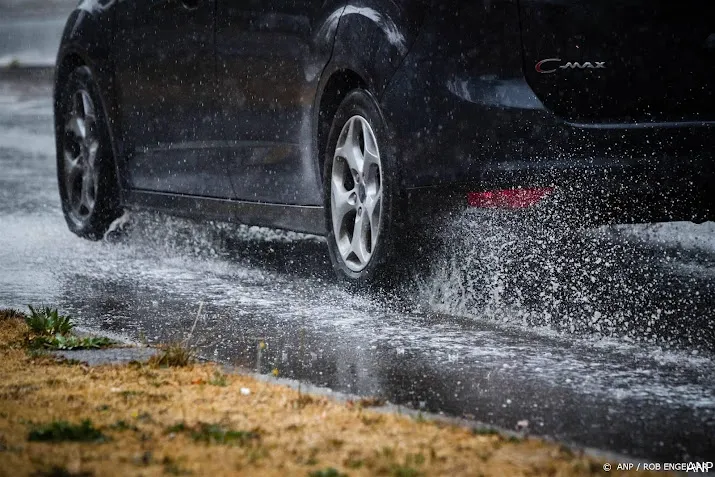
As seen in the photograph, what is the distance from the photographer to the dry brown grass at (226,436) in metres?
3.60

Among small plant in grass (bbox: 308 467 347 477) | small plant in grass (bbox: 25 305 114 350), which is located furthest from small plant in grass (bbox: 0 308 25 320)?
small plant in grass (bbox: 308 467 347 477)

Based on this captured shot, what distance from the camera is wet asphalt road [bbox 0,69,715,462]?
4.45 metres

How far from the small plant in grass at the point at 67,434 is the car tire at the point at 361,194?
230 centimetres

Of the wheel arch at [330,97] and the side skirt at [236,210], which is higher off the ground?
the wheel arch at [330,97]

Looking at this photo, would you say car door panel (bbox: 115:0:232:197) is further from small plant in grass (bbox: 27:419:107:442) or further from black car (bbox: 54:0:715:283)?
small plant in grass (bbox: 27:419:107:442)

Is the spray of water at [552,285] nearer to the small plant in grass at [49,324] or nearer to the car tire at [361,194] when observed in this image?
the car tire at [361,194]

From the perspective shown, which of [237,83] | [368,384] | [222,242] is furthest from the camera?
[222,242]

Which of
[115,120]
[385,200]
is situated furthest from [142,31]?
[385,200]

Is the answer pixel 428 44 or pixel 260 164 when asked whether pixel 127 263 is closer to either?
pixel 260 164

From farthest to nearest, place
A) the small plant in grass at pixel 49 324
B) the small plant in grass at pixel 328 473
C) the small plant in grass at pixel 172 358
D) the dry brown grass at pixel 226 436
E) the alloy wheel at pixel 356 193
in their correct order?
the alloy wheel at pixel 356 193 < the small plant in grass at pixel 49 324 < the small plant in grass at pixel 172 358 < the dry brown grass at pixel 226 436 < the small plant in grass at pixel 328 473

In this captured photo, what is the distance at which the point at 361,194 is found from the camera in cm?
632

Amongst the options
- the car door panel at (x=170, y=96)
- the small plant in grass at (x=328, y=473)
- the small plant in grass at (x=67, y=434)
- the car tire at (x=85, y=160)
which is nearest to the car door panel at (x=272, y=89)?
the car door panel at (x=170, y=96)

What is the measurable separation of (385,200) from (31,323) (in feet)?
4.82

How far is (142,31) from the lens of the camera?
765 cm
